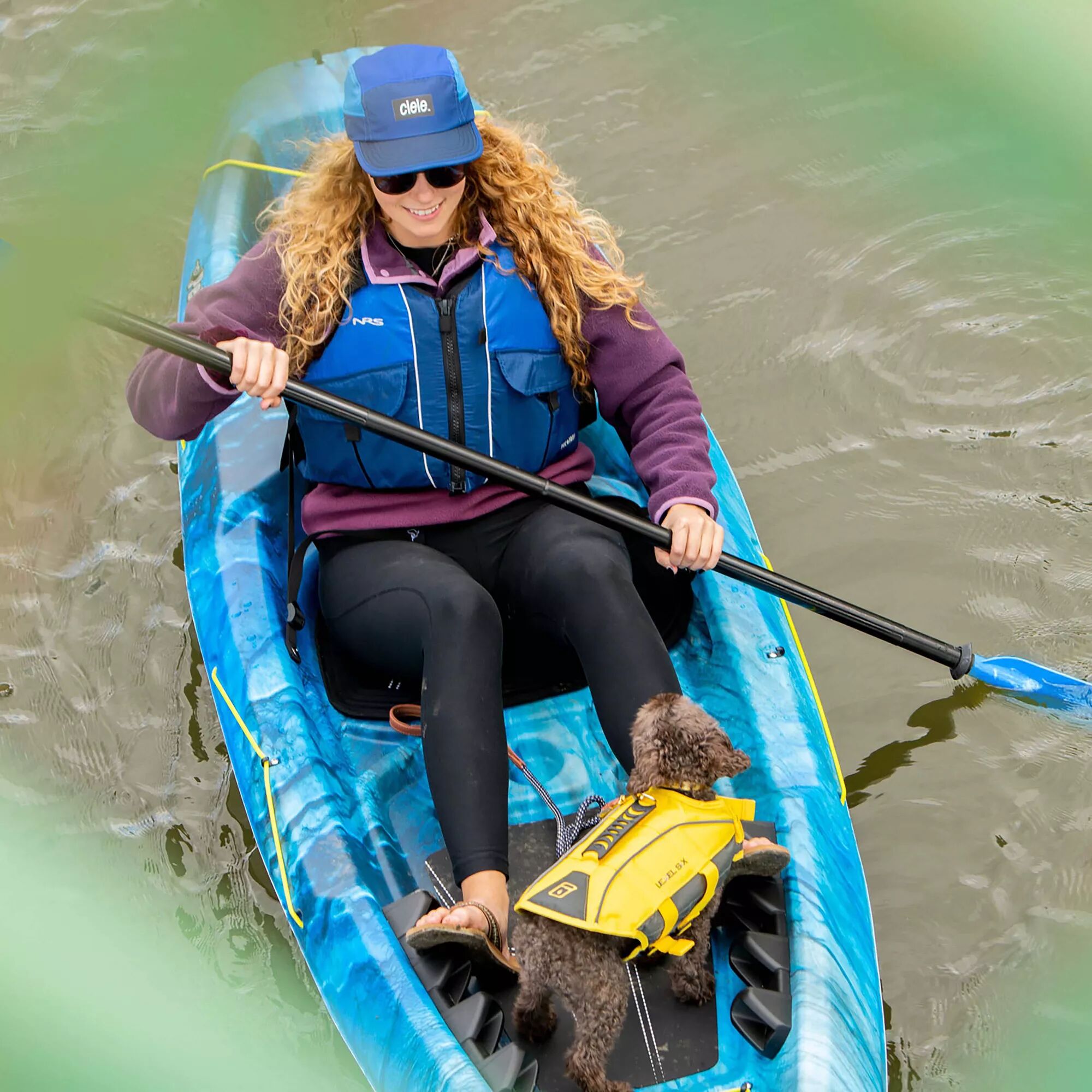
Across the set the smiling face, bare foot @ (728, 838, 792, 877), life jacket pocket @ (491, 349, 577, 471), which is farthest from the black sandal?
the smiling face

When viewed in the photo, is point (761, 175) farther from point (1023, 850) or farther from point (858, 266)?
point (1023, 850)

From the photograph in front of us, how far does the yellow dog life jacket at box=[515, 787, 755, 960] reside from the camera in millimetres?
1540

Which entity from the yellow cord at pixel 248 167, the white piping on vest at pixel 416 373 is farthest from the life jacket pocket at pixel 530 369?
the yellow cord at pixel 248 167

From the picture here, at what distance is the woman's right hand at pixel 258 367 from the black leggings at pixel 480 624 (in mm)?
316

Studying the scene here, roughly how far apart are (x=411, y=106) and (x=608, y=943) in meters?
1.28

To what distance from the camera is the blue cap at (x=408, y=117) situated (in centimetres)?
187

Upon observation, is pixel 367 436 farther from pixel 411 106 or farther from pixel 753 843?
pixel 753 843

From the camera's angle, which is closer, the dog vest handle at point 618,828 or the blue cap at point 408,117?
the dog vest handle at point 618,828

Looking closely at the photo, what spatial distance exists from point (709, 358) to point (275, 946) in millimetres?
2098

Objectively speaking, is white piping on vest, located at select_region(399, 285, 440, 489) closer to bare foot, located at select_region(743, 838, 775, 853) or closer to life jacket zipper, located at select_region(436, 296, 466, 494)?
life jacket zipper, located at select_region(436, 296, 466, 494)

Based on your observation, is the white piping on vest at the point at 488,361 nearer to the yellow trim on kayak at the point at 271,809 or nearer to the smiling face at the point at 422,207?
the smiling face at the point at 422,207

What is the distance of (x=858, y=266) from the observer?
3721mm

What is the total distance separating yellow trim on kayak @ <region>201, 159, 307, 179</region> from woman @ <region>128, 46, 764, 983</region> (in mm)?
1198

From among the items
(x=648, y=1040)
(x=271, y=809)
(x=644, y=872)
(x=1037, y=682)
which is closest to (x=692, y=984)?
(x=648, y=1040)
